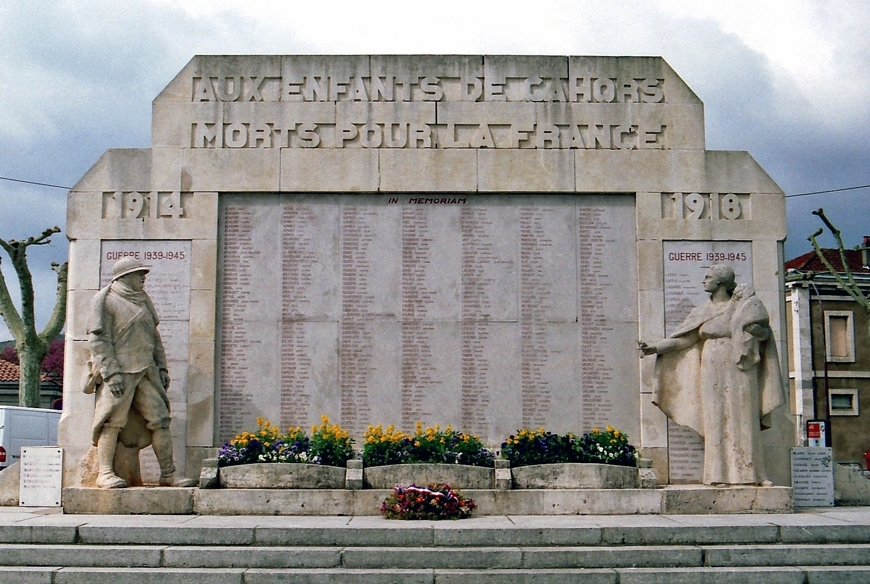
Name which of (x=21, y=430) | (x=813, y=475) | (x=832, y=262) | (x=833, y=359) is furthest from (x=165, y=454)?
(x=832, y=262)

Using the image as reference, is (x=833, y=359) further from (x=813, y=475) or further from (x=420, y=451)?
(x=420, y=451)

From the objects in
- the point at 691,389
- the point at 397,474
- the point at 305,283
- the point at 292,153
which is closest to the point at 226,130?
the point at 292,153

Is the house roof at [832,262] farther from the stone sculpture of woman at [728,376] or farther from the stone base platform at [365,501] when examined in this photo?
the stone base platform at [365,501]

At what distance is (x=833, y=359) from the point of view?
1634 inches

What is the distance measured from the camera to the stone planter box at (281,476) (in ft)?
39.0

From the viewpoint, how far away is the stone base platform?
11.6 metres

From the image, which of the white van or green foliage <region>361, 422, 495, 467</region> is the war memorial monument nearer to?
green foliage <region>361, 422, 495, 467</region>

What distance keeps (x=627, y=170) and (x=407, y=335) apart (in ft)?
13.5

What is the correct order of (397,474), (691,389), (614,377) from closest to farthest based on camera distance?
(397,474) → (691,389) → (614,377)

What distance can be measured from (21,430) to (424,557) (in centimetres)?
1440

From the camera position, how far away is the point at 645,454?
13.7 meters

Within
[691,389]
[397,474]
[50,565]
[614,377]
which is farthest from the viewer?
[614,377]

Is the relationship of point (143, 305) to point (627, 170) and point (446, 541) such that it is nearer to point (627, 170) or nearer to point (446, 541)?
point (446, 541)

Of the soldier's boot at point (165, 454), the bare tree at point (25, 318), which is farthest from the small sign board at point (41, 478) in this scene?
the bare tree at point (25, 318)
